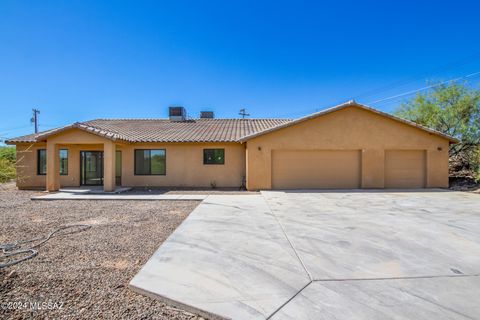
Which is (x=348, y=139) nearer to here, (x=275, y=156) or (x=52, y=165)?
(x=275, y=156)

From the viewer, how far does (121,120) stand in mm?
20969

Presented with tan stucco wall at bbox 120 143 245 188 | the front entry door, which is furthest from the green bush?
the front entry door

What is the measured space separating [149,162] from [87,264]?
11.5m

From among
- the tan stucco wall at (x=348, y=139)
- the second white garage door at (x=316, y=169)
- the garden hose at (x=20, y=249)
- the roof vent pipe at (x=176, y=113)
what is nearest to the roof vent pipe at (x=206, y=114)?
the roof vent pipe at (x=176, y=113)

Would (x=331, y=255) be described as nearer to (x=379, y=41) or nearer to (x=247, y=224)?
(x=247, y=224)

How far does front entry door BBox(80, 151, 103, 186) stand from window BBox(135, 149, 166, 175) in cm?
243

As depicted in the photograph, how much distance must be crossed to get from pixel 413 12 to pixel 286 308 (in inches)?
622

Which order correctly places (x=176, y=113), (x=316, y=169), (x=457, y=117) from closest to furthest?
1. (x=316, y=169)
2. (x=457, y=117)
3. (x=176, y=113)

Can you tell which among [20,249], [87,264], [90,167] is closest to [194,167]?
[90,167]

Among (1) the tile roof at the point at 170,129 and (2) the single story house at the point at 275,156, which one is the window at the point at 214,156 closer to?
(2) the single story house at the point at 275,156

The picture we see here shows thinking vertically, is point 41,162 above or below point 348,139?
below

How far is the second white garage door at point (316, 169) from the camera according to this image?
1384cm

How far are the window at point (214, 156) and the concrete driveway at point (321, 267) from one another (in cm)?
755

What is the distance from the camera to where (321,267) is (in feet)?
13.1
